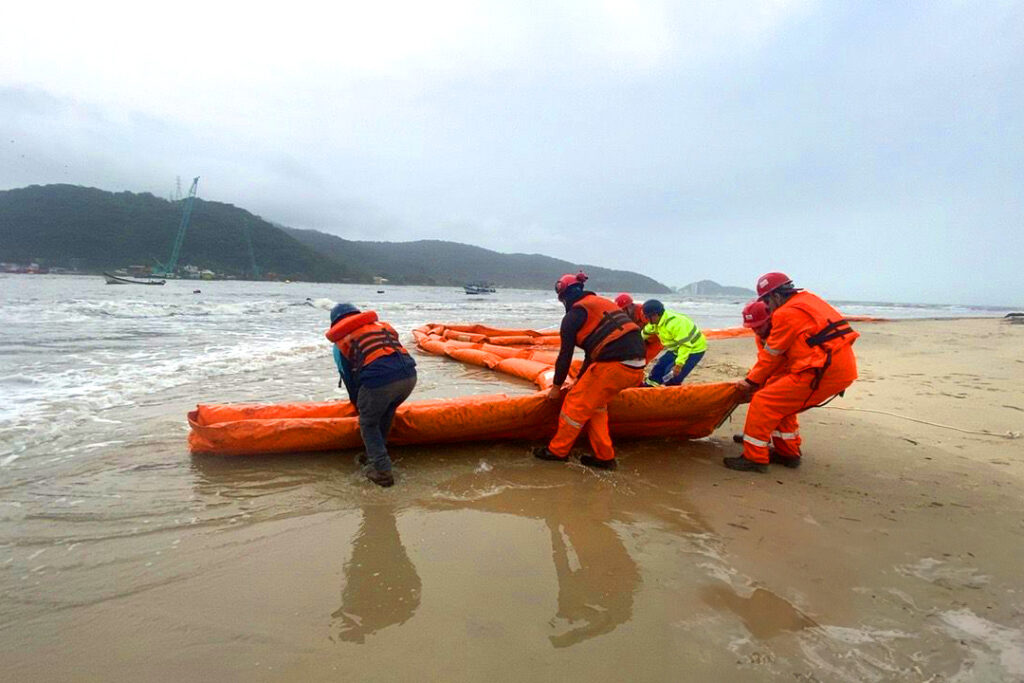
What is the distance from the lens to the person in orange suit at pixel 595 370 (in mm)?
3467

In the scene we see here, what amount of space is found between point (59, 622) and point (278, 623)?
813mm

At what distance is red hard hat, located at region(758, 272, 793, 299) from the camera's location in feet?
12.2

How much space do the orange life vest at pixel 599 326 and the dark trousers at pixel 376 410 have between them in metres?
1.25

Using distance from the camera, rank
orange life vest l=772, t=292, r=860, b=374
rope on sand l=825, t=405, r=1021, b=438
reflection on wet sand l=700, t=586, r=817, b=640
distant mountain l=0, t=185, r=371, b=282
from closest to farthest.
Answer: reflection on wet sand l=700, t=586, r=817, b=640, orange life vest l=772, t=292, r=860, b=374, rope on sand l=825, t=405, r=1021, b=438, distant mountain l=0, t=185, r=371, b=282

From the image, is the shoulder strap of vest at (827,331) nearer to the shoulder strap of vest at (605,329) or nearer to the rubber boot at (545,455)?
the shoulder strap of vest at (605,329)

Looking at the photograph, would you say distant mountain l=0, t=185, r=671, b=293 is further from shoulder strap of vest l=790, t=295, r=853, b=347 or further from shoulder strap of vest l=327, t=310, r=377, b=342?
shoulder strap of vest l=790, t=295, r=853, b=347

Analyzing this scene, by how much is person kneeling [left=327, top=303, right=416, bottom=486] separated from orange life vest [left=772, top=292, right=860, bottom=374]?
2.69 metres

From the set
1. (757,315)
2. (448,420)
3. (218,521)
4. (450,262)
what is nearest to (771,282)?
(757,315)

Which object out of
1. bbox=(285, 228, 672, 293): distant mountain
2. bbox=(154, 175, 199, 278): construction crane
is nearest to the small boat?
bbox=(154, 175, 199, 278): construction crane

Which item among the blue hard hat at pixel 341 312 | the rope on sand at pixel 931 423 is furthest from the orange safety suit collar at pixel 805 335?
the blue hard hat at pixel 341 312

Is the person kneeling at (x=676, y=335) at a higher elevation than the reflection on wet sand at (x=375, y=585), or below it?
higher

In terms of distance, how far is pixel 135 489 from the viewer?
3.00 metres

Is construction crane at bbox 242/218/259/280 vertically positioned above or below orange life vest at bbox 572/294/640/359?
above

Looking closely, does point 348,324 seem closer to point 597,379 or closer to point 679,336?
point 597,379
